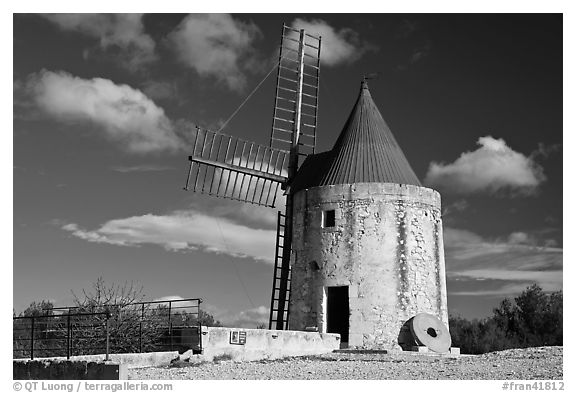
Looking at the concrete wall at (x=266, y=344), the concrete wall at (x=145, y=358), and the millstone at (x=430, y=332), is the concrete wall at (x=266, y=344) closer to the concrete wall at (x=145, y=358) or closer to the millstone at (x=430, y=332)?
the concrete wall at (x=145, y=358)

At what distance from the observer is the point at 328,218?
22.3 metres

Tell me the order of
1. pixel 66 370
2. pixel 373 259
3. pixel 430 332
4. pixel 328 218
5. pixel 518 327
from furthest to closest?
pixel 518 327 < pixel 328 218 < pixel 373 259 < pixel 430 332 < pixel 66 370

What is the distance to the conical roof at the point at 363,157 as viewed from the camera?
22.5 metres

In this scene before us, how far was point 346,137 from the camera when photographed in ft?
78.1

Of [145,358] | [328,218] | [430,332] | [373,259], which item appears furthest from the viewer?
[328,218]

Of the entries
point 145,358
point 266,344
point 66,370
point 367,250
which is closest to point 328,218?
point 367,250

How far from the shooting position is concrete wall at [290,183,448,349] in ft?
68.8

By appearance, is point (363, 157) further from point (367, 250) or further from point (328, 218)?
point (367, 250)

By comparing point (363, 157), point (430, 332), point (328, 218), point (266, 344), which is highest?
point (363, 157)

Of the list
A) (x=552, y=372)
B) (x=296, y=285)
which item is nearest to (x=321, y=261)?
(x=296, y=285)

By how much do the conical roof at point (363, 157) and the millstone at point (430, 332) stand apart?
13.0 ft

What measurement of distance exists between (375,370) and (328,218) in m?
8.43
